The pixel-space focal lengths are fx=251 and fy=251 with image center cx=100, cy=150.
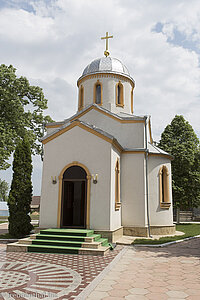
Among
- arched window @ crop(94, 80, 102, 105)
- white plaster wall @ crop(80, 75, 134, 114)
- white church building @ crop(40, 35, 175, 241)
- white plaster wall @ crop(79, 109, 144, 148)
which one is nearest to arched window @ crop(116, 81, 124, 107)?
white church building @ crop(40, 35, 175, 241)

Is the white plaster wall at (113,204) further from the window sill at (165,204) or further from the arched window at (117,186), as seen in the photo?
the window sill at (165,204)

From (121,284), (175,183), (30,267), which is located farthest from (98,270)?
(175,183)

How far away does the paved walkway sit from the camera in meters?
5.03

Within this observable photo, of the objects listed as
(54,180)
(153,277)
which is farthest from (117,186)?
(153,277)

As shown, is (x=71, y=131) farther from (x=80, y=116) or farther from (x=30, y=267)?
(x=30, y=267)

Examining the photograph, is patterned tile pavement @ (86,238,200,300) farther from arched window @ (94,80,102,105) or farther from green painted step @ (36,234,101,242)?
arched window @ (94,80,102,105)

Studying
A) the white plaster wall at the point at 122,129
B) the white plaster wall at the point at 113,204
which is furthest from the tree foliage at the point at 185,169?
the white plaster wall at the point at 113,204

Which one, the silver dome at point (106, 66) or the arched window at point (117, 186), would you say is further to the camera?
the silver dome at point (106, 66)

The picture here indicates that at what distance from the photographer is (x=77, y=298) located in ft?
15.5

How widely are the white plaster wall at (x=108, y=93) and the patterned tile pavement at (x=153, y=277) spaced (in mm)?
9313

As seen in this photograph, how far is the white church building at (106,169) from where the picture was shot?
1125cm

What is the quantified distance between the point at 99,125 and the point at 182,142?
11.1 meters

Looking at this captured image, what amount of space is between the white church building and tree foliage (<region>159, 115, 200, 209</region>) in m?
6.87

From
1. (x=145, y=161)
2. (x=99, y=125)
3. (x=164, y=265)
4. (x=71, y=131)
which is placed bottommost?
(x=164, y=265)
